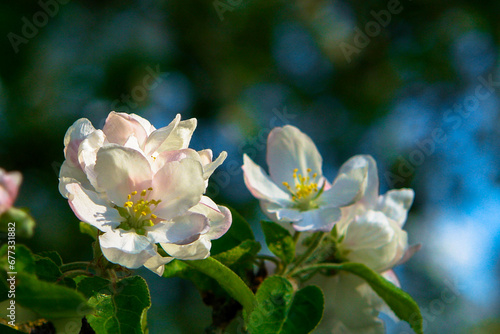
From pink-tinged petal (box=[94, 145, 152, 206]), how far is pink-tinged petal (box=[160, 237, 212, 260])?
126 mm

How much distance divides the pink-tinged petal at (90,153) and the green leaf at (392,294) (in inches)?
24.6

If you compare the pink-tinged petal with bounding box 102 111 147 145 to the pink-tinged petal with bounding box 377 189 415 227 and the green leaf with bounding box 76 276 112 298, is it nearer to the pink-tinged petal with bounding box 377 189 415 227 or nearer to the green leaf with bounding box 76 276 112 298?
the green leaf with bounding box 76 276 112 298

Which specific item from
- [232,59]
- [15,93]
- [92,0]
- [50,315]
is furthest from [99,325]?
[92,0]

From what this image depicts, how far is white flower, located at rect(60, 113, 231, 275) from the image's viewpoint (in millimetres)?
976

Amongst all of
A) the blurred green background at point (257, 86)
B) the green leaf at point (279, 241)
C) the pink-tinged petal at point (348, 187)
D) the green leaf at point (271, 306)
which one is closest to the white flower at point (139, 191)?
the green leaf at point (271, 306)

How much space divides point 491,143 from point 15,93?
3653mm

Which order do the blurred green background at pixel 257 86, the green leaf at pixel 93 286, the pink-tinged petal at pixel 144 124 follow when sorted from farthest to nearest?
1. the blurred green background at pixel 257 86
2. the pink-tinged petal at pixel 144 124
3. the green leaf at pixel 93 286

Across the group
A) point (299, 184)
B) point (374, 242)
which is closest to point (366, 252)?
point (374, 242)

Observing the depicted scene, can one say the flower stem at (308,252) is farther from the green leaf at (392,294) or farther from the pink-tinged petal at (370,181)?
the pink-tinged petal at (370,181)

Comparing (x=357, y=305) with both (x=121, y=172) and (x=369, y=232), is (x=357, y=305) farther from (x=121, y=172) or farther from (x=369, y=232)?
(x=121, y=172)

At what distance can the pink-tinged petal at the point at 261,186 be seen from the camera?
148 cm

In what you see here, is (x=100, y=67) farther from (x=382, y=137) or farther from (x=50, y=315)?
(x=50, y=315)

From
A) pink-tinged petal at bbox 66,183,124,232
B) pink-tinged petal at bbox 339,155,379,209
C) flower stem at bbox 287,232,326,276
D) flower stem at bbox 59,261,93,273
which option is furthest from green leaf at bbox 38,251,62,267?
pink-tinged petal at bbox 339,155,379,209

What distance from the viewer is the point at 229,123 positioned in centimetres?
415
